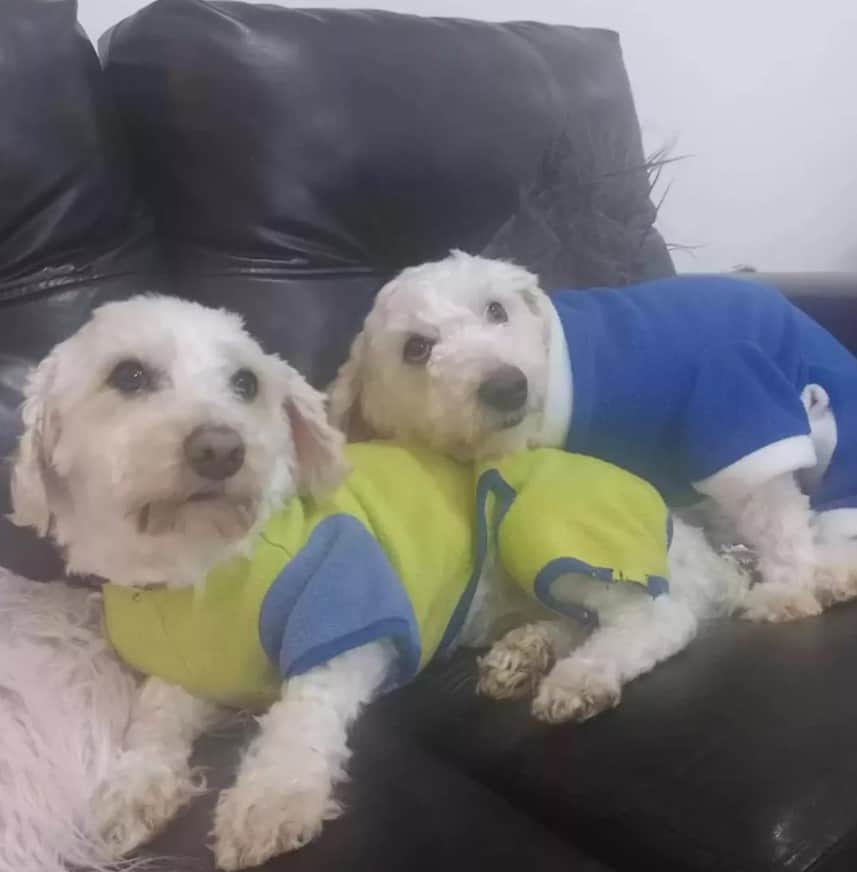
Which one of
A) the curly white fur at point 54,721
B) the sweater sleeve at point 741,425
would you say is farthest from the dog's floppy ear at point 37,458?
the sweater sleeve at point 741,425

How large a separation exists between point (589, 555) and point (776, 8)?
186 cm

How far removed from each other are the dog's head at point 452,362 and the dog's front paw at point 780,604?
0.33 metres

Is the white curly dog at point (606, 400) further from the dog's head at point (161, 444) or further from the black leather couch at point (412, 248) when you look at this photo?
the dog's head at point (161, 444)

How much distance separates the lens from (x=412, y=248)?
1688 mm

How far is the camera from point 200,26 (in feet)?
4.97

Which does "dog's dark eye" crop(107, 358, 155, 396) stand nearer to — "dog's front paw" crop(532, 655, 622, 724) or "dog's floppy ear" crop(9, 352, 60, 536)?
"dog's floppy ear" crop(9, 352, 60, 536)

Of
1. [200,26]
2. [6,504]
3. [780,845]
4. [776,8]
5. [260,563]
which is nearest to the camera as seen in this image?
[780,845]

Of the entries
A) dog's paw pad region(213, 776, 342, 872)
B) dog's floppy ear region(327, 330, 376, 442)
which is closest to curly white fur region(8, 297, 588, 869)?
dog's paw pad region(213, 776, 342, 872)

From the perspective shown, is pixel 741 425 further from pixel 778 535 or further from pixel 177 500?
pixel 177 500

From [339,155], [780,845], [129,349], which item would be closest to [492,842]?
[780,845]

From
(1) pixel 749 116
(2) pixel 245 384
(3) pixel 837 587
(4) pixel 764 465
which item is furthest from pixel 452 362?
(1) pixel 749 116

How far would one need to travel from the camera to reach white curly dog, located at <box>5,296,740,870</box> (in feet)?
3.39

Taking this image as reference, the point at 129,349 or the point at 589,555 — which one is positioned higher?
the point at 129,349

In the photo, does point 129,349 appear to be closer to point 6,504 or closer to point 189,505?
point 189,505
